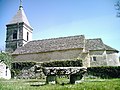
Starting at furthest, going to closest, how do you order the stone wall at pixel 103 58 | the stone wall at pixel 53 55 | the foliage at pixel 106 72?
the stone wall at pixel 103 58
the stone wall at pixel 53 55
the foliage at pixel 106 72

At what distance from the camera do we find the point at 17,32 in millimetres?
43875

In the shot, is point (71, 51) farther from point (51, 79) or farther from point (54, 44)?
point (51, 79)

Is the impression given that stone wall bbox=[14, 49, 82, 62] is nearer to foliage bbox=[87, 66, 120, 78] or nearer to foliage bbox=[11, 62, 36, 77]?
foliage bbox=[11, 62, 36, 77]

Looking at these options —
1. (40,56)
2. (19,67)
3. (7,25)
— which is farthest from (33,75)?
(7,25)

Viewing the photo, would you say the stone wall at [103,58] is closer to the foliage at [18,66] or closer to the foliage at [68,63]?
the foliage at [68,63]

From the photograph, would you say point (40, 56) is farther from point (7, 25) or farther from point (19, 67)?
point (7, 25)

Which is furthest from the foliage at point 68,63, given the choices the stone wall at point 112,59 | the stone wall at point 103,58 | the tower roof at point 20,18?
the tower roof at point 20,18

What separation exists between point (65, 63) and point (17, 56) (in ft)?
44.7

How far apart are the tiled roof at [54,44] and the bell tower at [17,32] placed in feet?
15.3

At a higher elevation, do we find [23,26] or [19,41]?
[23,26]

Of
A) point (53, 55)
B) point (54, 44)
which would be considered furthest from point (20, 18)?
point (53, 55)

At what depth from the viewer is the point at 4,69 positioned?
28.9 metres

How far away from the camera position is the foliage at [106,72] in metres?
25.0

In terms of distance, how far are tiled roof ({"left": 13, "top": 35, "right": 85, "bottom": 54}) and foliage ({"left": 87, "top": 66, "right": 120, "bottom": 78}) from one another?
695 cm
